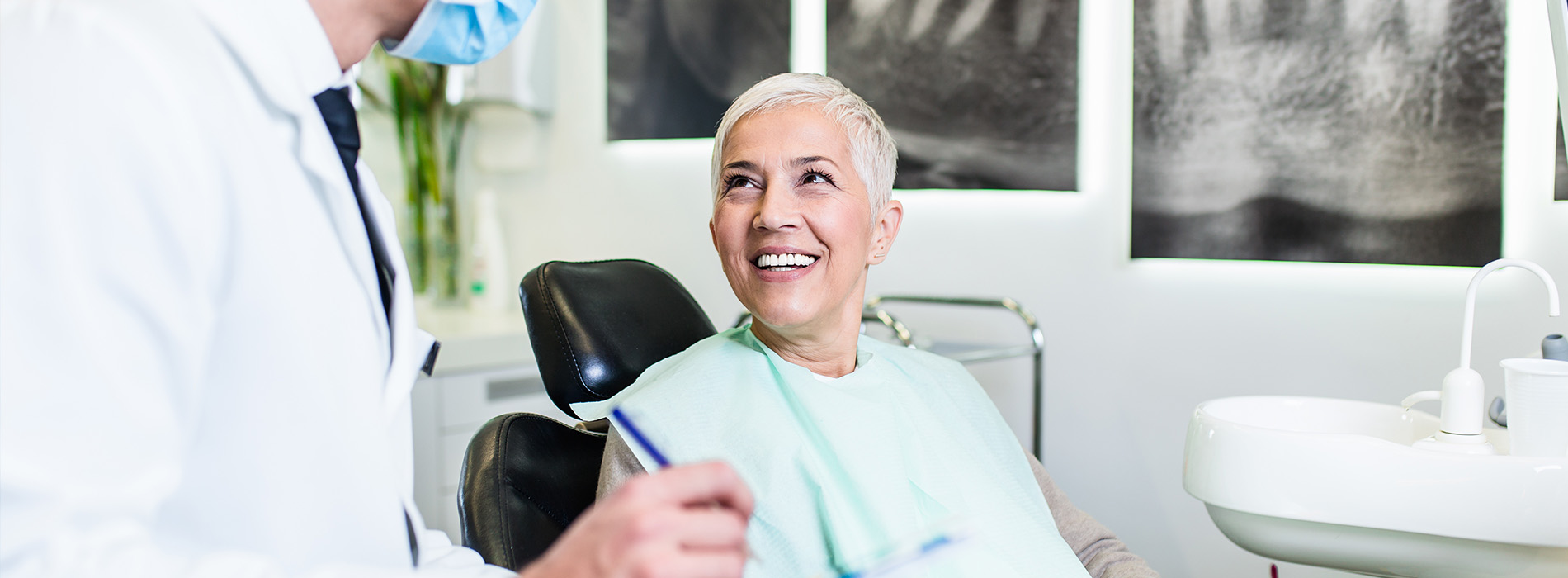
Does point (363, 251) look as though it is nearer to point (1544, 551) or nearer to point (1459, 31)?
point (1544, 551)

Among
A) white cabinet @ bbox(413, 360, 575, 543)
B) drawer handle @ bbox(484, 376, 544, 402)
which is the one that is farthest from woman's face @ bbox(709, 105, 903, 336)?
drawer handle @ bbox(484, 376, 544, 402)

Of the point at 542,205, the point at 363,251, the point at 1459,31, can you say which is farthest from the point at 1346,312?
the point at 542,205

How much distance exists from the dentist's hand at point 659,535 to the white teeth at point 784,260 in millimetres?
672

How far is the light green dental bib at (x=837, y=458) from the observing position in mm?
1102

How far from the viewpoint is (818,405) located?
48.3 inches

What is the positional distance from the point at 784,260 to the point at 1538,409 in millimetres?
900

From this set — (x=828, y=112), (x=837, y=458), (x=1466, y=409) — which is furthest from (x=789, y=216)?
(x=1466, y=409)

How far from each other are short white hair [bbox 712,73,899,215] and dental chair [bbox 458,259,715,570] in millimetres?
247

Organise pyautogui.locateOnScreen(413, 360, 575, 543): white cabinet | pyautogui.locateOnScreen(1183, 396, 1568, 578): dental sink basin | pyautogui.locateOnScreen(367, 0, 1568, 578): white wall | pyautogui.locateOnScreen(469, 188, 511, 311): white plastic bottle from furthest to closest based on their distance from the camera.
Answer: pyautogui.locateOnScreen(469, 188, 511, 311): white plastic bottle, pyautogui.locateOnScreen(413, 360, 575, 543): white cabinet, pyautogui.locateOnScreen(367, 0, 1568, 578): white wall, pyautogui.locateOnScreen(1183, 396, 1568, 578): dental sink basin

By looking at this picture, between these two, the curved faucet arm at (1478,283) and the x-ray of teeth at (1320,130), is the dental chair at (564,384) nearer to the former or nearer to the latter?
the curved faucet arm at (1478,283)

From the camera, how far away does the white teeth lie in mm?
1209

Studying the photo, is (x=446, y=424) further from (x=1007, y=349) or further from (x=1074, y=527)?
(x=1074, y=527)

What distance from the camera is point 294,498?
0.60m

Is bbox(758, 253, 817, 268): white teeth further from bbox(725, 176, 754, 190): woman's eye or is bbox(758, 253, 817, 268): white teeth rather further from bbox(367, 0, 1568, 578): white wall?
bbox(367, 0, 1568, 578): white wall
